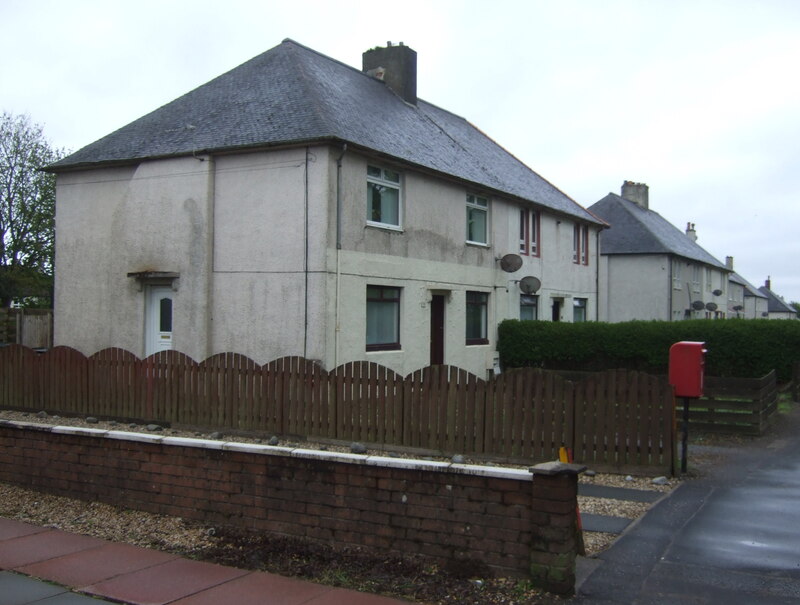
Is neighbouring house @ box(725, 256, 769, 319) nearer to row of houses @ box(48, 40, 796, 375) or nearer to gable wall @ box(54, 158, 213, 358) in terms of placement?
row of houses @ box(48, 40, 796, 375)

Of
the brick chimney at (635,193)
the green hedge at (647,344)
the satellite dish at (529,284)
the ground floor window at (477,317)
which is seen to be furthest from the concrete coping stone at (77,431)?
the brick chimney at (635,193)

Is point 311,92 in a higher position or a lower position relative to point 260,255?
higher

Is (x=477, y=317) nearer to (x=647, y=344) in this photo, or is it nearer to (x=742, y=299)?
(x=647, y=344)

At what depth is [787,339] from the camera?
1719 cm

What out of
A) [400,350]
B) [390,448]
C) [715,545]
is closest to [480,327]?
[400,350]

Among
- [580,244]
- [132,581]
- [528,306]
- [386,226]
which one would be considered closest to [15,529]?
[132,581]

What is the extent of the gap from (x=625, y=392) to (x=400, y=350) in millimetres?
8556

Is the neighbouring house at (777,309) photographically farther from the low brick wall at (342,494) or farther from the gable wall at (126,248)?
the low brick wall at (342,494)

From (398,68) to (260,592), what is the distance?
20.2 m

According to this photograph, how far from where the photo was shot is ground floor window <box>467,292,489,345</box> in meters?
21.1

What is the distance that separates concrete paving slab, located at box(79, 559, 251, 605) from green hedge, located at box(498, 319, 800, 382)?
14143 millimetres

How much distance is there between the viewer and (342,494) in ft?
20.3

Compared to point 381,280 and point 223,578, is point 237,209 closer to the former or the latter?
point 381,280

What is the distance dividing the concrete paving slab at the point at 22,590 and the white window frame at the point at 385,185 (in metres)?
12.0
